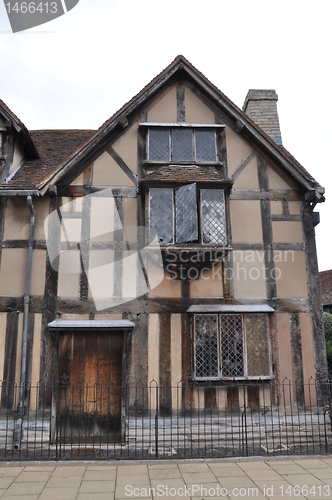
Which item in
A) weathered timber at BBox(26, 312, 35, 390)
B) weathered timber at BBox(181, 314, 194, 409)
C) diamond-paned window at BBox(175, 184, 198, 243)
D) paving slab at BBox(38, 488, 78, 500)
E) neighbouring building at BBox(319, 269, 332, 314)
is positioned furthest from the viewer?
neighbouring building at BBox(319, 269, 332, 314)

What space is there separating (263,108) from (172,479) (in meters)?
10.5

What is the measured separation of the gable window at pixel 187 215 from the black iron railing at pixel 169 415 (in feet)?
11.0

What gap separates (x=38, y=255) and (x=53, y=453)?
4.23 meters

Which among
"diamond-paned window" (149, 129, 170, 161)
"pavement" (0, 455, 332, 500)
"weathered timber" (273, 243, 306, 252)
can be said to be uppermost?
"diamond-paned window" (149, 129, 170, 161)

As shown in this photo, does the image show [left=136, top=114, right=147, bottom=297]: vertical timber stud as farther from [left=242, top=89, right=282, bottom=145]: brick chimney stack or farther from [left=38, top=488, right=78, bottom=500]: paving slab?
[left=38, top=488, right=78, bottom=500]: paving slab

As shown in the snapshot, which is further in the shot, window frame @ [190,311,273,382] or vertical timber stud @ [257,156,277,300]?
vertical timber stud @ [257,156,277,300]

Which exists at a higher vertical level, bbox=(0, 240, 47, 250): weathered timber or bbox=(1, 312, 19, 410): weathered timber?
bbox=(0, 240, 47, 250): weathered timber

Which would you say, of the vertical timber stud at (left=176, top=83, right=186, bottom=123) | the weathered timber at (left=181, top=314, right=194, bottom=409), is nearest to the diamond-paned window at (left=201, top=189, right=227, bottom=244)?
the weathered timber at (left=181, top=314, right=194, bottom=409)

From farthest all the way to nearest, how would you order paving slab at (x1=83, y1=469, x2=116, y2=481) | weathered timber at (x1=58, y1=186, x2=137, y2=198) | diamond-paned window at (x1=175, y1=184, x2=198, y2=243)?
weathered timber at (x1=58, y1=186, x2=137, y2=198)
diamond-paned window at (x1=175, y1=184, x2=198, y2=243)
paving slab at (x1=83, y1=469, x2=116, y2=481)

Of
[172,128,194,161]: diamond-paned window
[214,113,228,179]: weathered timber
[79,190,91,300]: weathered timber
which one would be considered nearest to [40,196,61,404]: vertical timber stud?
[79,190,91,300]: weathered timber

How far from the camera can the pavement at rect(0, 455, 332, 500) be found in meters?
5.35

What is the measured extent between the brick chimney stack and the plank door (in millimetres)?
7752

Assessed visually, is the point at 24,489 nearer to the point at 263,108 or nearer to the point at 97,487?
the point at 97,487

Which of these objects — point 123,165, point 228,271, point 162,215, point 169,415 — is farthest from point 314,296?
point 123,165
